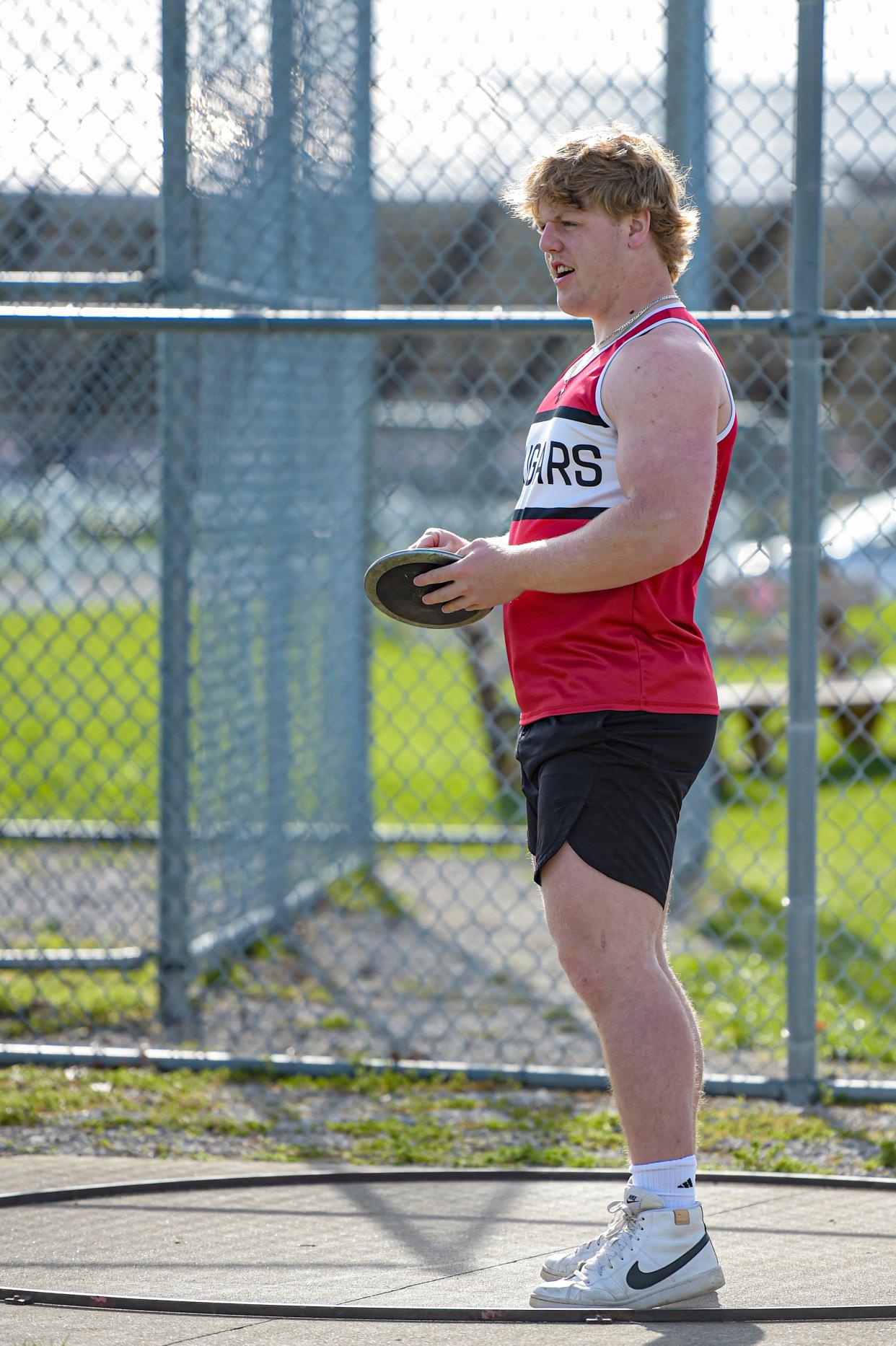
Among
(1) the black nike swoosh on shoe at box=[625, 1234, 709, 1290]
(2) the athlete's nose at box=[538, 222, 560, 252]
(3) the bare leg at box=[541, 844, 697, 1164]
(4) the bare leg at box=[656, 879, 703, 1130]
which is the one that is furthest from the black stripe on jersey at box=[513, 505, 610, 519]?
(1) the black nike swoosh on shoe at box=[625, 1234, 709, 1290]

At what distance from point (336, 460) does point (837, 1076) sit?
329cm

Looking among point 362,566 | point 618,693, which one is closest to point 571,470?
point 618,693

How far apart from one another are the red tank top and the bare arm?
0.21 ft

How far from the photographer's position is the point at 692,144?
5785mm

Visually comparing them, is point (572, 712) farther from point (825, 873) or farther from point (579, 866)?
point (825, 873)

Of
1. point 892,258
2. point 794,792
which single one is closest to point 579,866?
point 794,792

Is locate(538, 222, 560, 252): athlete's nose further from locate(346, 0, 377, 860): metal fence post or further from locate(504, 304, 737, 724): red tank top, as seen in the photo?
locate(346, 0, 377, 860): metal fence post

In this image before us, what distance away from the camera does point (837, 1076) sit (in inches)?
173

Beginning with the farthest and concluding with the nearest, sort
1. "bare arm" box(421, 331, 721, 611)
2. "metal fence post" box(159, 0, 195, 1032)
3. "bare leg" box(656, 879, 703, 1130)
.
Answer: "metal fence post" box(159, 0, 195, 1032) < "bare leg" box(656, 879, 703, 1130) < "bare arm" box(421, 331, 721, 611)

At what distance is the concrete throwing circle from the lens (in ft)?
9.12

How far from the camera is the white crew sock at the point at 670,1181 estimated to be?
8.88 feet

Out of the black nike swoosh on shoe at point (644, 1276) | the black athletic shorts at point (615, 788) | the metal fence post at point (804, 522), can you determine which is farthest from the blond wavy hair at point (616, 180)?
the black nike swoosh on shoe at point (644, 1276)

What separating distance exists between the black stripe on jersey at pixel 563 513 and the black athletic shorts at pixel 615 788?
1.15 feet

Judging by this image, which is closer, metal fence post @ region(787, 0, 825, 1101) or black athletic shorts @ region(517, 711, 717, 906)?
black athletic shorts @ region(517, 711, 717, 906)
